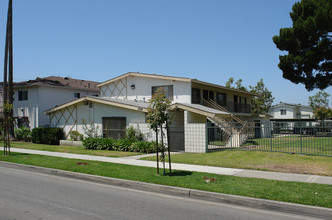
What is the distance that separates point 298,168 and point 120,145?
10710 millimetres

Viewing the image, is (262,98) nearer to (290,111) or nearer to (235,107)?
(290,111)

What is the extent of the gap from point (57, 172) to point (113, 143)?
25.0 ft

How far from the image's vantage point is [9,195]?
7770 mm

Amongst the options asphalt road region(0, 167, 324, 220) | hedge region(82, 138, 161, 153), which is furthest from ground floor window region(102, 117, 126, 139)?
asphalt road region(0, 167, 324, 220)

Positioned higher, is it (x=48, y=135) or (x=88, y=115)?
(x=88, y=115)

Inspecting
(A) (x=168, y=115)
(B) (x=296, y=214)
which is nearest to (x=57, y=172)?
(A) (x=168, y=115)

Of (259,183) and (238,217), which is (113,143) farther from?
(238,217)

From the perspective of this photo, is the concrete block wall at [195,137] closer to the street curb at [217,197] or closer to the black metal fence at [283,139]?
the black metal fence at [283,139]

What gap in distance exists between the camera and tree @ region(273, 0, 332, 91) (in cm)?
2259

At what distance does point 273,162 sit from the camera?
12.4 metres

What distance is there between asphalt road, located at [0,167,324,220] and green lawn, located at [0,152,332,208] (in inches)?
26.4

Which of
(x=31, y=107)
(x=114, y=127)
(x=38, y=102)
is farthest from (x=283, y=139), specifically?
(x=31, y=107)

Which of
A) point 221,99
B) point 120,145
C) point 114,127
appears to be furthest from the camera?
point 221,99

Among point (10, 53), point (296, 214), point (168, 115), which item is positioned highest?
point (10, 53)
